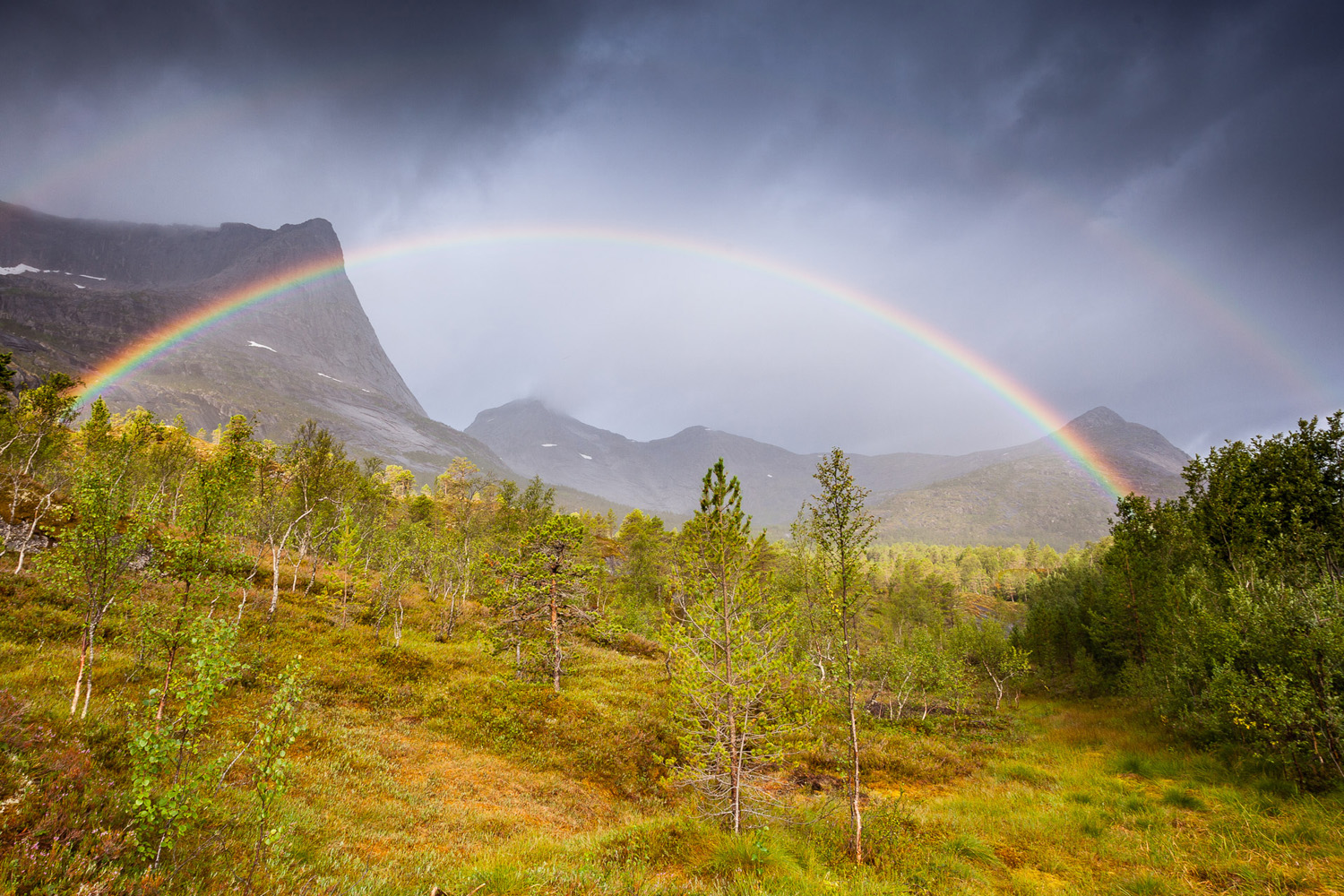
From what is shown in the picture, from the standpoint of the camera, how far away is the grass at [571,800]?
27.7ft

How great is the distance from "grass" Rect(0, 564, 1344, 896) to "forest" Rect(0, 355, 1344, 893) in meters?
0.12

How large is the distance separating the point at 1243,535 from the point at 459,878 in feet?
143

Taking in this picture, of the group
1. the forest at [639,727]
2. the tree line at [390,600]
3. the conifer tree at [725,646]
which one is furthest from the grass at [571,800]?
the conifer tree at [725,646]

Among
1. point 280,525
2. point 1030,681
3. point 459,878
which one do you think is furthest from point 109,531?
point 1030,681

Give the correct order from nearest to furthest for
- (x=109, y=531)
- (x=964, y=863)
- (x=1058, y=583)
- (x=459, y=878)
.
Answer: (x=459, y=878), (x=964, y=863), (x=109, y=531), (x=1058, y=583)

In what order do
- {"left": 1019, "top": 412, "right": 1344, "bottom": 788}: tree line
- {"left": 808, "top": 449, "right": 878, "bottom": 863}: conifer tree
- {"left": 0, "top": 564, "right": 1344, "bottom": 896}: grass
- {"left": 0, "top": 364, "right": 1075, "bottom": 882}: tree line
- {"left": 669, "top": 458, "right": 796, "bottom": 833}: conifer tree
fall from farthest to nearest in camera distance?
{"left": 1019, "top": 412, "right": 1344, "bottom": 788}: tree line < {"left": 808, "top": 449, "right": 878, "bottom": 863}: conifer tree < {"left": 669, "top": 458, "right": 796, "bottom": 833}: conifer tree < {"left": 0, "top": 364, "right": 1075, "bottom": 882}: tree line < {"left": 0, "top": 564, "right": 1344, "bottom": 896}: grass

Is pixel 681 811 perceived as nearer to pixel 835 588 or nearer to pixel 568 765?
pixel 568 765

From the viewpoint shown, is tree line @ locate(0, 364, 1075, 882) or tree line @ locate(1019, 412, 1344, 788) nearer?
tree line @ locate(0, 364, 1075, 882)

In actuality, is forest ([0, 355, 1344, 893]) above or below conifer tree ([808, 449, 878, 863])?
below

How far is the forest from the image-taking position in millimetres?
8477

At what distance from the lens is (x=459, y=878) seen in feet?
28.2

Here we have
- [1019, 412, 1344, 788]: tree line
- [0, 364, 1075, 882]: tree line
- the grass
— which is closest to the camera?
the grass

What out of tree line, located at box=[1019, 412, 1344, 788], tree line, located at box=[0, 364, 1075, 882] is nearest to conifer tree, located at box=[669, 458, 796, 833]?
tree line, located at box=[0, 364, 1075, 882]

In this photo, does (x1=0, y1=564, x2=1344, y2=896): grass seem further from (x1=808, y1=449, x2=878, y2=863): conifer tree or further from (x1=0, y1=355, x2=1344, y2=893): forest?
(x1=808, y1=449, x2=878, y2=863): conifer tree
